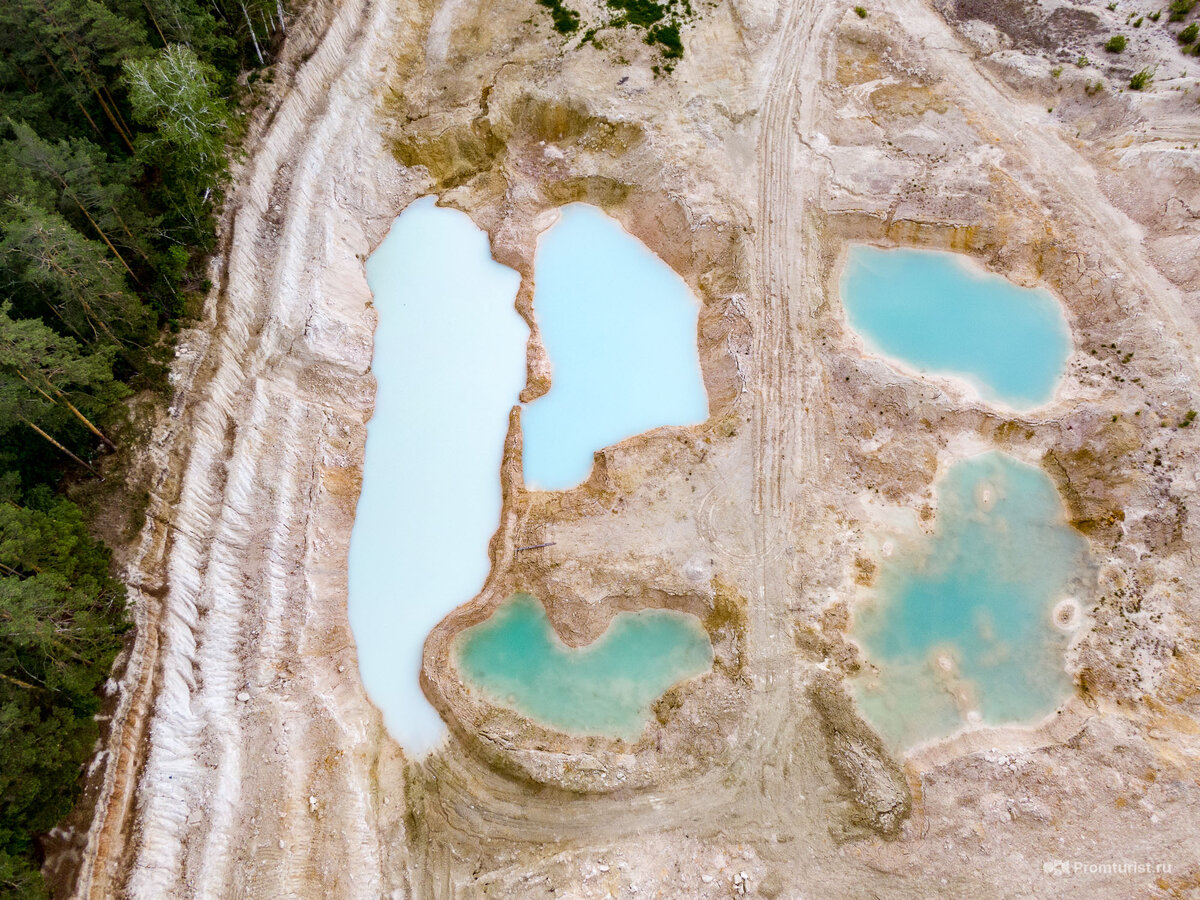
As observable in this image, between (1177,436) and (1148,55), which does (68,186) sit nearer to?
(1177,436)

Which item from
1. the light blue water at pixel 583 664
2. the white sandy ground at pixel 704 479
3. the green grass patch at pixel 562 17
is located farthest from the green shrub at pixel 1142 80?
the light blue water at pixel 583 664

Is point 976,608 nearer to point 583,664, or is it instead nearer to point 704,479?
point 704,479

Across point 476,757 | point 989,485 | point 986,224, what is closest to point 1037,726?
point 989,485

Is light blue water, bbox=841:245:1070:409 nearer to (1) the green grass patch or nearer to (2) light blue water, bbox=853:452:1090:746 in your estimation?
(2) light blue water, bbox=853:452:1090:746

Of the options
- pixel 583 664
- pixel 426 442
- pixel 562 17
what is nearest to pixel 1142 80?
pixel 562 17

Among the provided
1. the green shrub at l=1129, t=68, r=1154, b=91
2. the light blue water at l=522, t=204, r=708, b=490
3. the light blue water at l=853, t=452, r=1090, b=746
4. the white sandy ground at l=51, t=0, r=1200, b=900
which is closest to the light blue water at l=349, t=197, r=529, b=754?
the white sandy ground at l=51, t=0, r=1200, b=900

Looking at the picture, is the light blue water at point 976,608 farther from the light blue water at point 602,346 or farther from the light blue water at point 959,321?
the light blue water at point 602,346
